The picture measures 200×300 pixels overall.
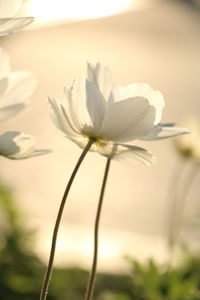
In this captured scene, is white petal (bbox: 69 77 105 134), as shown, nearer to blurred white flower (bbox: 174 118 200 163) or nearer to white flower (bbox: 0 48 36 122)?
white flower (bbox: 0 48 36 122)

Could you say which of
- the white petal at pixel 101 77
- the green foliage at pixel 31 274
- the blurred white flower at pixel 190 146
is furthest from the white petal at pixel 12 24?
the blurred white flower at pixel 190 146

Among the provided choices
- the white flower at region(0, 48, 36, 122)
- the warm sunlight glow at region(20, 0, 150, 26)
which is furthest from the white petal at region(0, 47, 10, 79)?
the warm sunlight glow at region(20, 0, 150, 26)

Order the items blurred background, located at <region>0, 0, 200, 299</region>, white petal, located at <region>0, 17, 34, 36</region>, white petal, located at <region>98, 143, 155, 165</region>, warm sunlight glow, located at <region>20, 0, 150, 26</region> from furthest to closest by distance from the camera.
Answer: warm sunlight glow, located at <region>20, 0, 150, 26</region>, blurred background, located at <region>0, 0, 200, 299</region>, white petal, located at <region>98, 143, 155, 165</region>, white petal, located at <region>0, 17, 34, 36</region>

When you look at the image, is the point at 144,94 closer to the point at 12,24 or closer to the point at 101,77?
the point at 101,77

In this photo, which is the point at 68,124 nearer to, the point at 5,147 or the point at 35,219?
the point at 5,147

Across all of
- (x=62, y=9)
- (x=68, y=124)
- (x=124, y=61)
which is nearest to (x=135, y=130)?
(x=68, y=124)

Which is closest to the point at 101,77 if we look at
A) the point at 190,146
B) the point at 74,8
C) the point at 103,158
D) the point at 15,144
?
the point at 15,144
